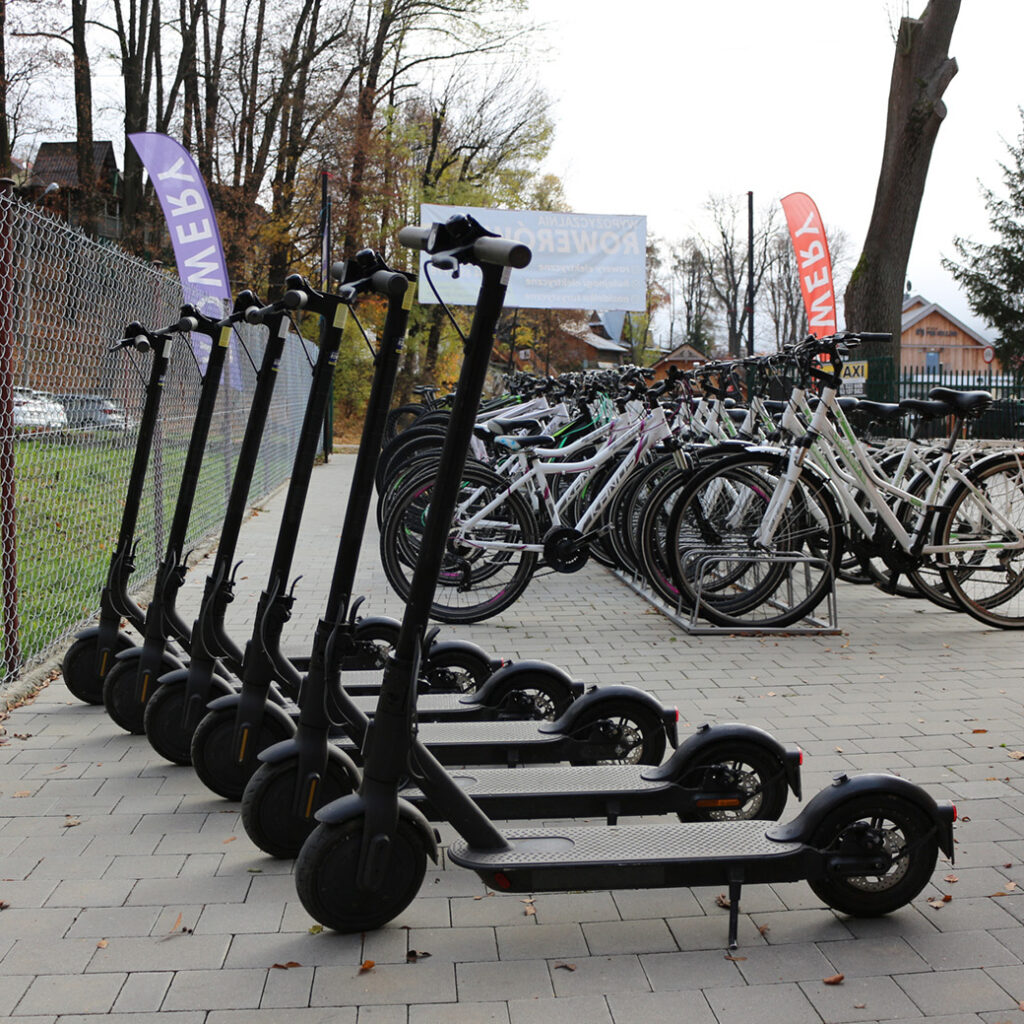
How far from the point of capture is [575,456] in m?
8.12

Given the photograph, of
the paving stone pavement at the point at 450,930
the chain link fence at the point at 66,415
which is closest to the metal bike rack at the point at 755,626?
the paving stone pavement at the point at 450,930

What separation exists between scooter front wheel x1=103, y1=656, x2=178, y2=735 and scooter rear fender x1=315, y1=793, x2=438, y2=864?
1859 millimetres

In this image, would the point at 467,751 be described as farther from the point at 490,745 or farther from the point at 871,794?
the point at 871,794

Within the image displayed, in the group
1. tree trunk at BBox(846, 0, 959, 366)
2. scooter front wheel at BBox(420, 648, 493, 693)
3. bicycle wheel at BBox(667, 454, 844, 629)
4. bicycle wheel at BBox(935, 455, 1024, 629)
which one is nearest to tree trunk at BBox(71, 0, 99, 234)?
tree trunk at BBox(846, 0, 959, 366)

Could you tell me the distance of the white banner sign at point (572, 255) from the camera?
14055 millimetres

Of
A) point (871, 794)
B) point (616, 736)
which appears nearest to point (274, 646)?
point (616, 736)

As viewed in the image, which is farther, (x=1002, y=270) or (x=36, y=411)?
(x=1002, y=270)

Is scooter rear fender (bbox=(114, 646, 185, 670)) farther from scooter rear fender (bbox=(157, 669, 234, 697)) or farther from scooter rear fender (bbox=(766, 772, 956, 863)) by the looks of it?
scooter rear fender (bbox=(766, 772, 956, 863))

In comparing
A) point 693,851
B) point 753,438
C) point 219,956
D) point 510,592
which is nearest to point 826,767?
point 693,851

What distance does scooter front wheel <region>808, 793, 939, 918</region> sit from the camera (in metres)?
2.85

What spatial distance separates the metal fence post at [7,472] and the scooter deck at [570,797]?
2663 millimetres

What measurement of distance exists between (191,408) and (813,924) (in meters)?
7.49

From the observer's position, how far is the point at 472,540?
6.77m

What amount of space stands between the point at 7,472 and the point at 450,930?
3.32 meters
